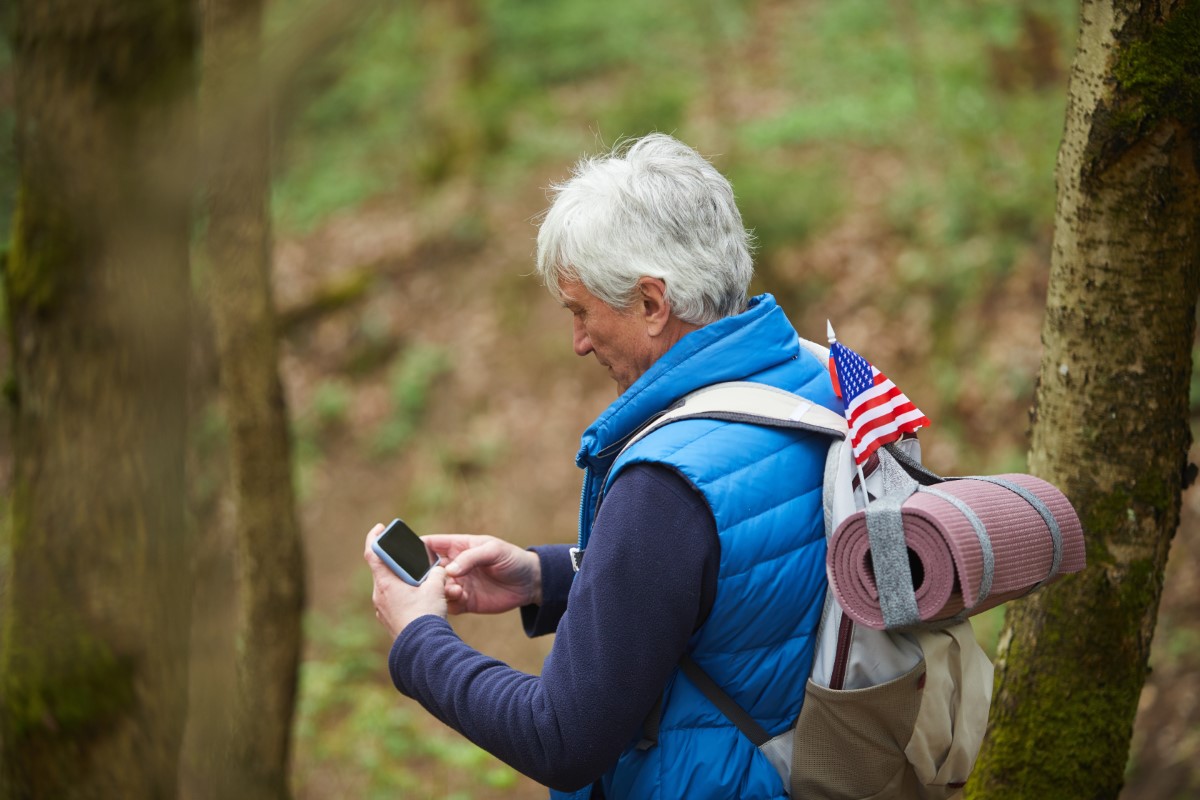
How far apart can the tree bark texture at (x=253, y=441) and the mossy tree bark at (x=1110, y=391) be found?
283 centimetres

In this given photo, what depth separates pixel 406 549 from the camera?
7.51ft

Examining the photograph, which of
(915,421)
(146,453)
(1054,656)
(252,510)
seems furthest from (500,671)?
(252,510)

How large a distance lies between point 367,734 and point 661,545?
605 cm

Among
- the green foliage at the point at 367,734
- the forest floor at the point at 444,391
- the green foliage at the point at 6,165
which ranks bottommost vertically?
the green foliage at the point at 367,734

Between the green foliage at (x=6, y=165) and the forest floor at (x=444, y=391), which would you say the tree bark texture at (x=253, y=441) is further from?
the green foliage at (x=6, y=165)

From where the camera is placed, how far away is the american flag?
189 centimetres

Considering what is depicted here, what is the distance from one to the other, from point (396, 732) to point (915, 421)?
602cm

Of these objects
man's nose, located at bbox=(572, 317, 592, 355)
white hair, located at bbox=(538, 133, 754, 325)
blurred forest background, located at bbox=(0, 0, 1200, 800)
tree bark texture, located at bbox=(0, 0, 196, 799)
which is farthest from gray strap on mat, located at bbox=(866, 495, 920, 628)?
blurred forest background, located at bbox=(0, 0, 1200, 800)

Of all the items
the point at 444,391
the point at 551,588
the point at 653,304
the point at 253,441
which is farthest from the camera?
the point at 444,391

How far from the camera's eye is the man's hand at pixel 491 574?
95.9 inches

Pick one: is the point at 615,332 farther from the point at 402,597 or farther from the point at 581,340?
the point at 402,597

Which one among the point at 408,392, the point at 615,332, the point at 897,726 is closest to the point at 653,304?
the point at 615,332

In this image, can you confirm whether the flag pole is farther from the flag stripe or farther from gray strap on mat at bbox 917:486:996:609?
gray strap on mat at bbox 917:486:996:609

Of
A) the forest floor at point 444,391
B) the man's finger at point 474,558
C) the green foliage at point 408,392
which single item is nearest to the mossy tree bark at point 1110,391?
the man's finger at point 474,558
